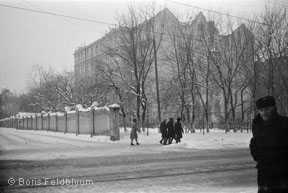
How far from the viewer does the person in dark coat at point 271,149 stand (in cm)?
360

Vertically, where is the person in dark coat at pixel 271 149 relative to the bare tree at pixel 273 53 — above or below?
below

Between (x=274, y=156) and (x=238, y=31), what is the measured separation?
2533cm

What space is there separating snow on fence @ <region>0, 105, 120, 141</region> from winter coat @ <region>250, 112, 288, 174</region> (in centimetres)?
2075

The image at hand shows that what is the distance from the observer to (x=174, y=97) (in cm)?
3438

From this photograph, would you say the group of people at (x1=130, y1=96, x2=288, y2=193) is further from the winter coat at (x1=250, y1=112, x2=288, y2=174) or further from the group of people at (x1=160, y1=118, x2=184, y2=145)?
the group of people at (x1=160, y1=118, x2=184, y2=145)

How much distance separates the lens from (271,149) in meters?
3.63

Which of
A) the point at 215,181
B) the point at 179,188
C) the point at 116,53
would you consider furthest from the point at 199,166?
the point at 116,53

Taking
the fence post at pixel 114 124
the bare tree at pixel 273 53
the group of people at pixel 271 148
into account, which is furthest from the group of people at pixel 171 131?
the group of people at pixel 271 148

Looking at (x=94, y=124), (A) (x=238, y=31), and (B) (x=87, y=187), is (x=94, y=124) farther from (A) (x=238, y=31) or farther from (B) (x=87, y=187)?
(B) (x=87, y=187)

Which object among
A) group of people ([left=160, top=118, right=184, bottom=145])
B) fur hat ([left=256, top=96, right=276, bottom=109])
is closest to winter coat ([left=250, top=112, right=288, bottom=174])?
fur hat ([left=256, top=96, right=276, bottom=109])

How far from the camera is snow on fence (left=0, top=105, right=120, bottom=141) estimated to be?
80.2ft

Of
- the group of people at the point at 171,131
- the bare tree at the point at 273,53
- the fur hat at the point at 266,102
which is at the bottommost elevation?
the group of people at the point at 171,131

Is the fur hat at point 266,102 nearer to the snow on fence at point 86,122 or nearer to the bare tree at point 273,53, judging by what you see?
the bare tree at point 273,53

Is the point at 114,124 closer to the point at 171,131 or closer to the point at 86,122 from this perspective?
the point at 171,131
